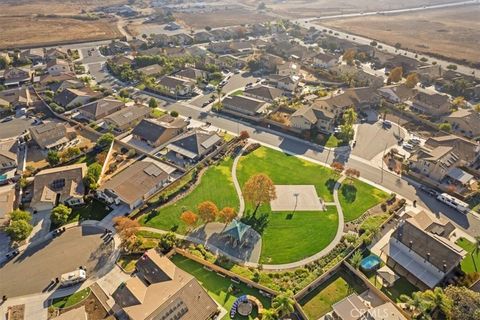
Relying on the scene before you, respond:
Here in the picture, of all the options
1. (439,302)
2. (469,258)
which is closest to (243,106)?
(469,258)

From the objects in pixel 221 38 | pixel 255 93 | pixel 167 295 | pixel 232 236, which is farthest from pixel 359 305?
pixel 221 38

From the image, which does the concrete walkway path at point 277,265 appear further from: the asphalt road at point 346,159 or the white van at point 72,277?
the asphalt road at point 346,159

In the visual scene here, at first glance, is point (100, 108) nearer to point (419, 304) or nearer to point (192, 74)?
point (192, 74)

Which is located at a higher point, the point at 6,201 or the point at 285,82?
the point at 285,82

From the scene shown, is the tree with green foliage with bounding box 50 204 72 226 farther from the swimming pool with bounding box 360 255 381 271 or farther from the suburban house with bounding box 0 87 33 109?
the suburban house with bounding box 0 87 33 109

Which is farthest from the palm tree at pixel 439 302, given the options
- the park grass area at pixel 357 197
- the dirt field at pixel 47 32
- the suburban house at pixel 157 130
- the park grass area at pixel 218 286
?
the dirt field at pixel 47 32

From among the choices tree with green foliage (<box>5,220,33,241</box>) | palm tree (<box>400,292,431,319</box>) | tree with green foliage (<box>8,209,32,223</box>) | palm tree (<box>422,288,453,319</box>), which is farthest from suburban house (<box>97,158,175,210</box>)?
palm tree (<box>422,288,453,319</box>)

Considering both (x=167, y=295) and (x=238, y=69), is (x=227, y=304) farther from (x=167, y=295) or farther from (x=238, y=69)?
(x=238, y=69)
